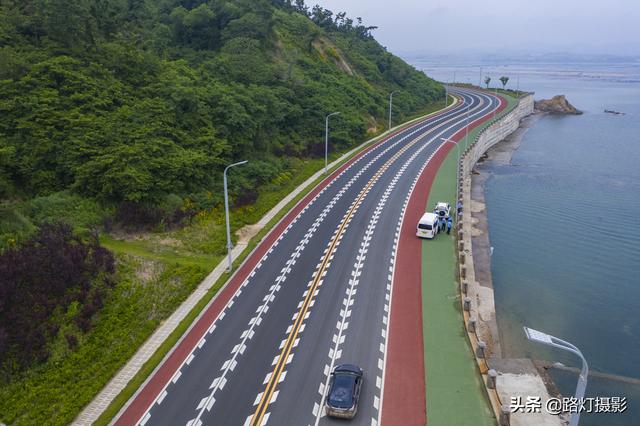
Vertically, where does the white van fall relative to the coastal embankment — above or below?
above

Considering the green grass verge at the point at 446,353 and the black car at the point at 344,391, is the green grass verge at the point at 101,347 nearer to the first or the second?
A: the black car at the point at 344,391

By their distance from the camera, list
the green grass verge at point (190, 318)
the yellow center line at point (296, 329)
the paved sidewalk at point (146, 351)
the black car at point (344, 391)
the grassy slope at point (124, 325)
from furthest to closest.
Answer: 1. the green grass verge at point (190, 318)
2. the paved sidewalk at point (146, 351)
3. the grassy slope at point (124, 325)
4. the yellow center line at point (296, 329)
5. the black car at point (344, 391)

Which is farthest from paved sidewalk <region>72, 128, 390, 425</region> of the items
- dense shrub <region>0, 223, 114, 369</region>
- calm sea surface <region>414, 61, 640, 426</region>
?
calm sea surface <region>414, 61, 640, 426</region>

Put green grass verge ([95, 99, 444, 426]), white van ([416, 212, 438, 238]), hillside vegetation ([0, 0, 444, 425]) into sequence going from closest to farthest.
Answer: green grass verge ([95, 99, 444, 426]), hillside vegetation ([0, 0, 444, 425]), white van ([416, 212, 438, 238])

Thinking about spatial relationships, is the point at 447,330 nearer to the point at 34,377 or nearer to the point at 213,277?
the point at 213,277

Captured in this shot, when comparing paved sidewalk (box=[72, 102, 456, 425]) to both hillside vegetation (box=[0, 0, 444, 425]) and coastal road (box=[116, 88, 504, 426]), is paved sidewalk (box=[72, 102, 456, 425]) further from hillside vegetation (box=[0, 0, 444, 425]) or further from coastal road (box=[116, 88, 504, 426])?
coastal road (box=[116, 88, 504, 426])

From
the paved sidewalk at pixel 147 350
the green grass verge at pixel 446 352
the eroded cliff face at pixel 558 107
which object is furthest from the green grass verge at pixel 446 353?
the eroded cliff face at pixel 558 107

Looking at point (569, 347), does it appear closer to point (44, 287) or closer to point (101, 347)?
point (101, 347)
